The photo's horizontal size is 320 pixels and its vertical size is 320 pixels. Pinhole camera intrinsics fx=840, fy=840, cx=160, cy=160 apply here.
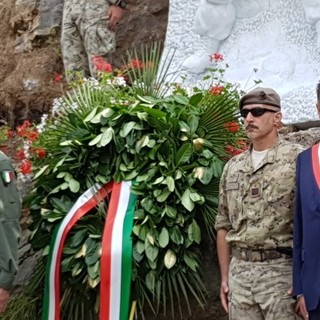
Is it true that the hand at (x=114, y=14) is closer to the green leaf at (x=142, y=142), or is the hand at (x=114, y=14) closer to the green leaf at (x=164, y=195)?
the green leaf at (x=142, y=142)

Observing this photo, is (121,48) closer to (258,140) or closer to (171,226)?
(171,226)

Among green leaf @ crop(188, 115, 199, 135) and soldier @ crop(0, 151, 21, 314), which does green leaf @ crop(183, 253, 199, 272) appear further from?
soldier @ crop(0, 151, 21, 314)

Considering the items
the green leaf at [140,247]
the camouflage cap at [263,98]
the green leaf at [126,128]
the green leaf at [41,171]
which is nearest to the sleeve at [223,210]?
the camouflage cap at [263,98]

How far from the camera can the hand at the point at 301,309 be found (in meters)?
3.09

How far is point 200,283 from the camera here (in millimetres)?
4160

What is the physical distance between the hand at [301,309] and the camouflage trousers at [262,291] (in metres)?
0.02

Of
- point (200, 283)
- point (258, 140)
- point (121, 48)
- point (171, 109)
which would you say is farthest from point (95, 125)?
point (121, 48)

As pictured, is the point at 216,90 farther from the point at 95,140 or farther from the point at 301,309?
the point at 301,309

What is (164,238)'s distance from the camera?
A: 4094 millimetres

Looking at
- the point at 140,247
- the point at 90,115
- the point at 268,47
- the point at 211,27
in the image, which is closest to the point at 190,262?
the point at 140,247

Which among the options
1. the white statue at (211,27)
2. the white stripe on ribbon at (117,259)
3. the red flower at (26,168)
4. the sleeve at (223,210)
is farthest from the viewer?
the white statue at (211,27)

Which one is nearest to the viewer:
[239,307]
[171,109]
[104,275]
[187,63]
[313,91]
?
[239,307]

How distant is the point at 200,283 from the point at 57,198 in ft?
2.95

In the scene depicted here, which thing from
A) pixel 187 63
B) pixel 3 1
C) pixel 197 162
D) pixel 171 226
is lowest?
pixel 171 226
